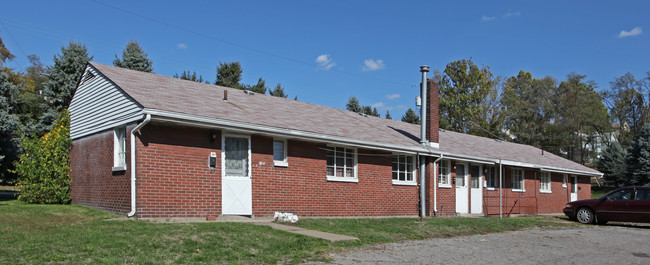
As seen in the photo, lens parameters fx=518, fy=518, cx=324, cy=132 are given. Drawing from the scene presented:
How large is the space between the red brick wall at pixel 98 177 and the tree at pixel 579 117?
51.7 meters

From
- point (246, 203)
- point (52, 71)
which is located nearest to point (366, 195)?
point (246, 203)

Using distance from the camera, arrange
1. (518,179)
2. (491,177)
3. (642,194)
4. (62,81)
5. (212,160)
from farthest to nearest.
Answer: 1. (62,81)
2. (518,179)
3. (491,177)
4. (642,194)
5. (212,160)

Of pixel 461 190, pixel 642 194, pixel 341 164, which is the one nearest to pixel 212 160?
pixel 341 164

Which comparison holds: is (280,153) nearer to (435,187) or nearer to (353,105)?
(435,187)

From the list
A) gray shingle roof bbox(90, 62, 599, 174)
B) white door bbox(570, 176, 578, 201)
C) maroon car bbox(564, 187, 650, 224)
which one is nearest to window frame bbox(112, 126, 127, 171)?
gray shingle roof bbox(90, 62, 599, 174)

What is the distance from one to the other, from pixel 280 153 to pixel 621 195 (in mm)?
12366

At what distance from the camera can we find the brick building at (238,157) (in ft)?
40.0

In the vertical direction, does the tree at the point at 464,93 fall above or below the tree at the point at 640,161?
A: above

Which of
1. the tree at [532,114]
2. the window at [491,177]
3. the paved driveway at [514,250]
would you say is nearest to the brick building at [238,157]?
the window at [491,177]

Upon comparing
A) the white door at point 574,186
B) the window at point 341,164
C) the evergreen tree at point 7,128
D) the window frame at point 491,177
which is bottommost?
the white door at point 574,186

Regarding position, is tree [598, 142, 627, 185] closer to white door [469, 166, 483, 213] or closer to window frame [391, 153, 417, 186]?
white door [469, 166, 483, 213]

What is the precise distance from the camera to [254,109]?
15883 mm

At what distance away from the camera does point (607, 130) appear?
183ft

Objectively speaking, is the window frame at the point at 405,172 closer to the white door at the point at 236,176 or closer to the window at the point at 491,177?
the window at the point at 491,177
